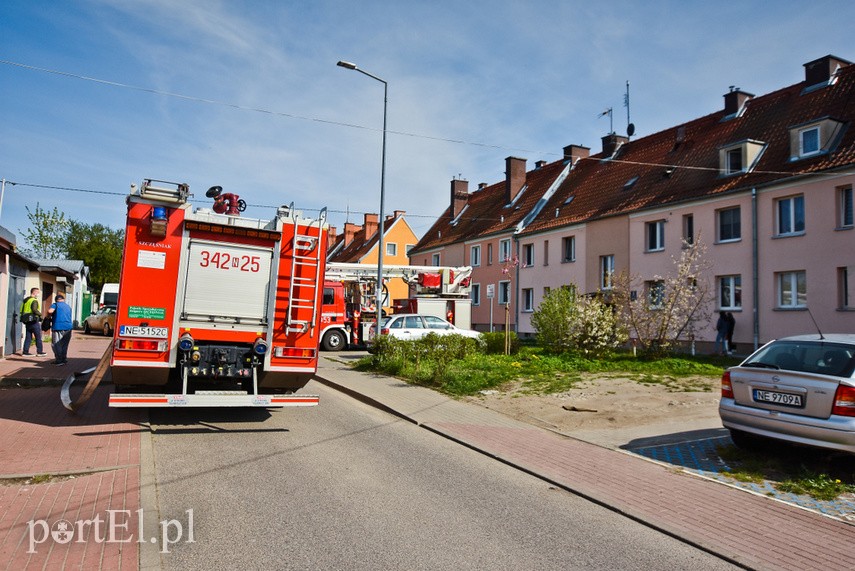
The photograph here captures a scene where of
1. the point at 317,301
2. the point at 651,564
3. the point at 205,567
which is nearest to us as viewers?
the point at 205,567

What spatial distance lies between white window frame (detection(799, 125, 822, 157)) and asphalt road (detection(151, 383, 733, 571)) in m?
Result: 18.8

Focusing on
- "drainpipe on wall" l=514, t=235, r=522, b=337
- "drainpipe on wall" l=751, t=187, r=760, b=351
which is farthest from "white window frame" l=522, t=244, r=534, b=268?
"drainpipe on wall" l=751, t=187, r=760, b=351

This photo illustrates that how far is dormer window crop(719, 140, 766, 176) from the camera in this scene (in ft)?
74.8

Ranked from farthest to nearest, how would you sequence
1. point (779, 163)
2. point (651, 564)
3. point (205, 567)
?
point (779, 163), point (651, 564), point (205, 567)

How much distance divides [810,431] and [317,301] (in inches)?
236

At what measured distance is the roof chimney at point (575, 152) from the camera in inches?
1468

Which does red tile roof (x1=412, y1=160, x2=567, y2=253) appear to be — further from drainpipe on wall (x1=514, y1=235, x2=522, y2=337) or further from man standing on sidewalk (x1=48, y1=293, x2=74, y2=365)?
man standing on sidewalk (x1=48, y1=293, x2=74, y2=365)

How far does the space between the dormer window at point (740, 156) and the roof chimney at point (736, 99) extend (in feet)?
13.1

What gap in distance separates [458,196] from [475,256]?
8.84 meters

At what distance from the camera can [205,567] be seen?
4.04 metres

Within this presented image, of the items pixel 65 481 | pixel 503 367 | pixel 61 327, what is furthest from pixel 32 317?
pixel 65 481

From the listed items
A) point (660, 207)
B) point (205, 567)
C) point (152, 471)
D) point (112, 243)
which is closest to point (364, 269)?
point (660, 207)

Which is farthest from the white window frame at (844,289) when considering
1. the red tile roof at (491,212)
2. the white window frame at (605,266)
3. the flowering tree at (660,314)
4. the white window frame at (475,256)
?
the white window frame at (475,256)

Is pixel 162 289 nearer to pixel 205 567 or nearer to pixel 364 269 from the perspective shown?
pixel 205 567
